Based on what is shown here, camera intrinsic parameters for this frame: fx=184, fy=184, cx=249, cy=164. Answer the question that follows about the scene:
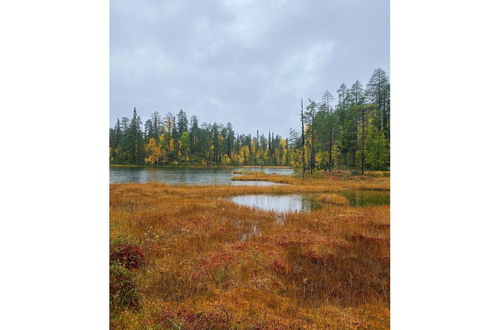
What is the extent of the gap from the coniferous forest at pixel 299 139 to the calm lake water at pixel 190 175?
0.85 m

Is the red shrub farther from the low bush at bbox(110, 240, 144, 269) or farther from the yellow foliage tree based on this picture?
the yellow foliage tree

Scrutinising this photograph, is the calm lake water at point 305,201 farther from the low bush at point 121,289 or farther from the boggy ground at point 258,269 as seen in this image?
the low bush at point 121,289

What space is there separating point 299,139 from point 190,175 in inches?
439

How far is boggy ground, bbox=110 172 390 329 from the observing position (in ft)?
7.57

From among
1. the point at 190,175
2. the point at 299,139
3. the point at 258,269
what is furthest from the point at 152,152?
the point at 258,269

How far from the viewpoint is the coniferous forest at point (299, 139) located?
6837mm

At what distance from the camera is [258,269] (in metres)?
3.52

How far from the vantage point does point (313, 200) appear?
9938 mm

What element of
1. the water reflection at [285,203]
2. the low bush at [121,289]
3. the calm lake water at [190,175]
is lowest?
the water reflection at [285,203]

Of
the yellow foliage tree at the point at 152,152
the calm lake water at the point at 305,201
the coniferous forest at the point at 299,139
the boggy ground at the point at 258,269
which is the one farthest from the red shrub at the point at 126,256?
the yellow foliage tree at the point at 152,152

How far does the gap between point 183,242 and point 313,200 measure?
7350 mm

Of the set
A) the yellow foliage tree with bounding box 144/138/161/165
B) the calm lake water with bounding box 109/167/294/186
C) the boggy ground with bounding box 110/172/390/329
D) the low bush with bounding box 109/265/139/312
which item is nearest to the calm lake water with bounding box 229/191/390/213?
the boggy ground with bounding box 110/172/390/329

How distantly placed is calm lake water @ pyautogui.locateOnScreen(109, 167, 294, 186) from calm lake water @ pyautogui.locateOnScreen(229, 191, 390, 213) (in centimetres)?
424
